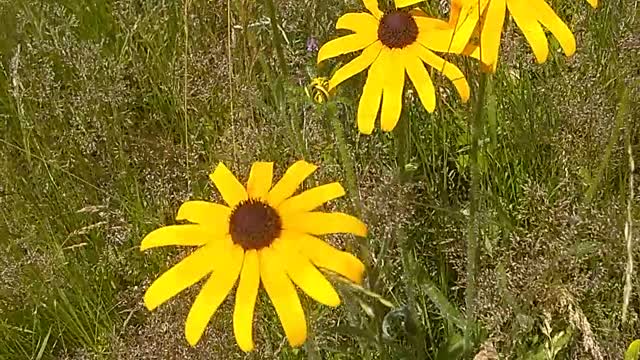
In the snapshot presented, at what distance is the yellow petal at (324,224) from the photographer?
3.14 feet

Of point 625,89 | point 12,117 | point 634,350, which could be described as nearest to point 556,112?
point 625,89

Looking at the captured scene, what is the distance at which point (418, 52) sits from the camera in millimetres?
1082

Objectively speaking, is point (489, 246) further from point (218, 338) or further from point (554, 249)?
point (218, 338)

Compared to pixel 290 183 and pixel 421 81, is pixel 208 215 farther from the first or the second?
pixel 421 81

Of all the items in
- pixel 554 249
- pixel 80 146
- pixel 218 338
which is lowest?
pixel 218 338

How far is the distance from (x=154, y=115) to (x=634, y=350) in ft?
3.24

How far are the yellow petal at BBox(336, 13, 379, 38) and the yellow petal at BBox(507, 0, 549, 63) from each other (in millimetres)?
186

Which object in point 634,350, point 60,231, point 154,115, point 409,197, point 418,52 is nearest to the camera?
point 634,350

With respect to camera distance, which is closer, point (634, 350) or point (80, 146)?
point (634, 350)

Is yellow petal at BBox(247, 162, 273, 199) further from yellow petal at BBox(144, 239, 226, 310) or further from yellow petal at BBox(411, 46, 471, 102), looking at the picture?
yellow petal at BBox(411, 46, 471, 102)

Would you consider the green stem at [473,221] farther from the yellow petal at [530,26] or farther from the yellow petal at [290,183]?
the yellow petal at [290,183]

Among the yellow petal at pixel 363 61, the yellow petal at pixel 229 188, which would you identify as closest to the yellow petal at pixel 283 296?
the yellow petal at pixel 229 188

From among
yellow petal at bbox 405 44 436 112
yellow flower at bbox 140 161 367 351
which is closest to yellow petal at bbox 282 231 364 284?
yellow flower at bbox 140 161 367 351

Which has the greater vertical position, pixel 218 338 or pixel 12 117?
pixel 12 117
